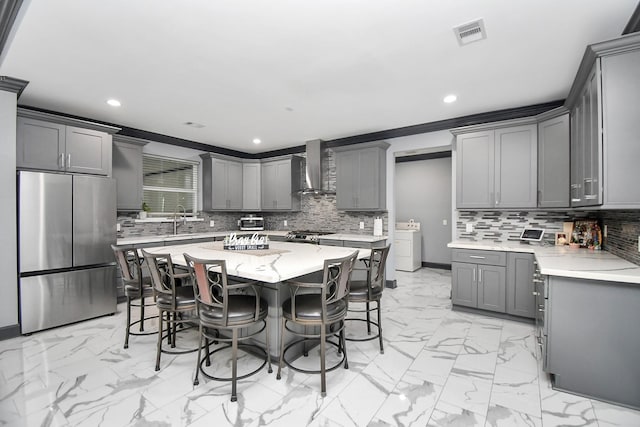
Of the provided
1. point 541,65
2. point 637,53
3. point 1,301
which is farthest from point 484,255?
point 1,301

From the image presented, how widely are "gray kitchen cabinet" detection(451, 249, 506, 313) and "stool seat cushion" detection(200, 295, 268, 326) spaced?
8.92ft

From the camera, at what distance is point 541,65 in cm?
282


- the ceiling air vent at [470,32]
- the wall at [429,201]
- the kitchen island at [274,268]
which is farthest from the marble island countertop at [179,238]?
the ceiling air vent at [470,32]

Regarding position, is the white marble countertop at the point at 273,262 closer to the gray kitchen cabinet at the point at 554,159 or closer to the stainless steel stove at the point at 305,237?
the stainless steel stove at the point at 305,237

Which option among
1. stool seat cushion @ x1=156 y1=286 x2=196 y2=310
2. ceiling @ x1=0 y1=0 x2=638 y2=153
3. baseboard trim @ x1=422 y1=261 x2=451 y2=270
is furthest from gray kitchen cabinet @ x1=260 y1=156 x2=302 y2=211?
stool seat cushion @ x1=156 y1=286 x2=196 y2=310

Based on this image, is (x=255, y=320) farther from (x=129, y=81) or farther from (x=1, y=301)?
(x=1, y=301)

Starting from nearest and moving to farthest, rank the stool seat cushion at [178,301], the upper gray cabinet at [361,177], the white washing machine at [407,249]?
the stool seat cushion at [178,301] < the upper gray cabinet at [361,177] < the white washing machine at [407,249]

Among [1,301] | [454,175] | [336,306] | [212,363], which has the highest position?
[454,175]

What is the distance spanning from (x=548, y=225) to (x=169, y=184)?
5910 millimetres

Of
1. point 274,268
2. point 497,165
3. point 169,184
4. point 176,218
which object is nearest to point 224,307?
point 274,268

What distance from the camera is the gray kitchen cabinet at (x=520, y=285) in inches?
134

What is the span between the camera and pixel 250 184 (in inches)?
252

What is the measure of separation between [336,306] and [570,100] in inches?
120

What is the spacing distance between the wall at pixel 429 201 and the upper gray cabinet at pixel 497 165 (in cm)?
256
